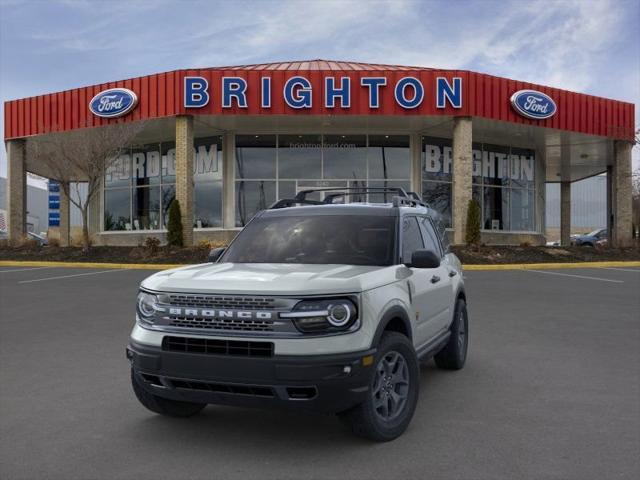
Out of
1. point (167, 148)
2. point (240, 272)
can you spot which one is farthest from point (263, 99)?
point (240, 272)

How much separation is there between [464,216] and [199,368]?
19234mm

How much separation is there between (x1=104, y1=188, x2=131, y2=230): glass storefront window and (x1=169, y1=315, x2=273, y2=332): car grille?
2493 centimetres

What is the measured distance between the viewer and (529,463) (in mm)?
3543

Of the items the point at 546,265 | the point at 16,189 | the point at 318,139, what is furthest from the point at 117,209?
the point at 546,265

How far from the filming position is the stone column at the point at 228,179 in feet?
81.8

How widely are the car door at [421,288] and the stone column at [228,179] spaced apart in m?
20.1

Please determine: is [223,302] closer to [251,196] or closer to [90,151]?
[90,151]

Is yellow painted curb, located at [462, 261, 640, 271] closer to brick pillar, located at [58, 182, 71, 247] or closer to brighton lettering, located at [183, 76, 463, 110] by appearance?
brighton lettering, located at [183, 76, 463, 110]

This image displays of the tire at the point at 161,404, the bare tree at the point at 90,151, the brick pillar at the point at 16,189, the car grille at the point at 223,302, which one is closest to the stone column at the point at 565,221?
the bare tree at the point at 90,151

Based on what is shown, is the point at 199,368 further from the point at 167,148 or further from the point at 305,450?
the point at 167,148

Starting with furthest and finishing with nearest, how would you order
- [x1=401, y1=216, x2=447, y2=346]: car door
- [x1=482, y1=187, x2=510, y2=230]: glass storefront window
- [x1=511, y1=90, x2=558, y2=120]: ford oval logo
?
[x1=482, y1=187, x2=510, y2=230]: glass storefront window → [x1=511, y1=90, x2=558, y2=120]: ford oval logo → [x1=401, y1=216, x2=447, y2=346]: car door

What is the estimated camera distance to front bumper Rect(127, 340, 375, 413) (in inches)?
135

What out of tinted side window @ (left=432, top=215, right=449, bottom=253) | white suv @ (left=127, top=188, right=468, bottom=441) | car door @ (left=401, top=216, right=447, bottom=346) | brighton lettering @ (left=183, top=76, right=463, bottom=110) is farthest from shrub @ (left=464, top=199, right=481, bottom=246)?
white suv @ (left=127, top=188, right=468, bottom=441)

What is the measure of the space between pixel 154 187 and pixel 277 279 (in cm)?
2437
